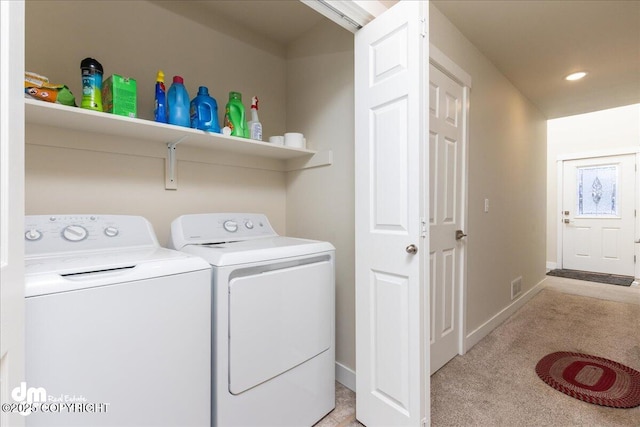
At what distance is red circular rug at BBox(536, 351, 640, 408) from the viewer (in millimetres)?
1710

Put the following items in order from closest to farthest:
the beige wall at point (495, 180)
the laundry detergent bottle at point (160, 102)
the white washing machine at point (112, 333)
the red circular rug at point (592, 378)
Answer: the white washing machine at point (112, 333) < the laundry detergent bottle at point (160, 102) < the red circular rug at point (592, 378) < the beige wall at point (495, 180)

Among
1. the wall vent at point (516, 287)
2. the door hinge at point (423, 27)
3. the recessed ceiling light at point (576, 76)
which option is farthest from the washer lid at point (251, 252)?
the recessed ceiling light at point (576, 76)

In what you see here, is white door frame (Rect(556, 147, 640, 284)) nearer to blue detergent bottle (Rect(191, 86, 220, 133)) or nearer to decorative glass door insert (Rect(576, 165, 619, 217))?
decorative glass door insert (Rect(576, 165, 619, 217))

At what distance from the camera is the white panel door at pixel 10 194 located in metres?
0.58

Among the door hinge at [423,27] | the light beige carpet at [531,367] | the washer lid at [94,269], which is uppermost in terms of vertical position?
the door hinge at [423,27]

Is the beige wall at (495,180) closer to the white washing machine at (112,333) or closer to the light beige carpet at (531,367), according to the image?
the light beige carpet at (531,367)

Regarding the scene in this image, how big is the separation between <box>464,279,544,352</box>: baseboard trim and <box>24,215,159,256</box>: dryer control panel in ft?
7.69

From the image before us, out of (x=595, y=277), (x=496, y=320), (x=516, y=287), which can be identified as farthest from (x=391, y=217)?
(x=595, y=277)

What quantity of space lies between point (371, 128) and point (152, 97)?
1.28 meters

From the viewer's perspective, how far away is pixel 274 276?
1.32 metres

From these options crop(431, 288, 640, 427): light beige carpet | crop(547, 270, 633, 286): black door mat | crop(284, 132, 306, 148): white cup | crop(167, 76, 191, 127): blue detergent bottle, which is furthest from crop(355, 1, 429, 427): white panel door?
crop(547, 270, 633, 286): black door mat

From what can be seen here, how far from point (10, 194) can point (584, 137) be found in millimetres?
6684

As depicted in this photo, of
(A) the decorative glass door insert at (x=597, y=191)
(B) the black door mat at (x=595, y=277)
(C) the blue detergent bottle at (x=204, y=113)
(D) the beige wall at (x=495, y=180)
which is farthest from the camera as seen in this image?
(A) the decorative glass door insert at (x=597, y=191)

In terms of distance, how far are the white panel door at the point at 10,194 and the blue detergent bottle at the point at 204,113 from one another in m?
0.95
